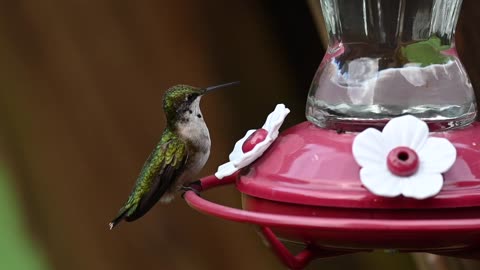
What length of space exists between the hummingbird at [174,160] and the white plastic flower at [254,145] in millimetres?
431

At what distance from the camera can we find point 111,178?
3.07 meters

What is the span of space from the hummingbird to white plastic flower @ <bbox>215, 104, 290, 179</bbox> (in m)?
0.43

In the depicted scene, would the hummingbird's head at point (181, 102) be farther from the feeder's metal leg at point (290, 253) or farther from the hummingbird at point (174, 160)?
the feeder's metal leg at point (290, 253)

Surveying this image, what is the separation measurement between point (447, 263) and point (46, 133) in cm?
146

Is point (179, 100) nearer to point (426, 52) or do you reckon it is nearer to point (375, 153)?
point (426, 52)

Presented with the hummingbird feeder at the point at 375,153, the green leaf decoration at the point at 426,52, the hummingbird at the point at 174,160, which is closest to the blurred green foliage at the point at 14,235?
the hummingbird at the point at 174,160

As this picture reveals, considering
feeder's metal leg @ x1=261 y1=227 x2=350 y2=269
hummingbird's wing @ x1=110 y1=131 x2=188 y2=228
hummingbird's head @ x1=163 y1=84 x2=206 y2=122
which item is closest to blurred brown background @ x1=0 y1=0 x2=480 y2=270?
hummingbird's head @ x1=163 y1=84 x2=206 y2=122

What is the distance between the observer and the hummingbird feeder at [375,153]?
4.38 ft

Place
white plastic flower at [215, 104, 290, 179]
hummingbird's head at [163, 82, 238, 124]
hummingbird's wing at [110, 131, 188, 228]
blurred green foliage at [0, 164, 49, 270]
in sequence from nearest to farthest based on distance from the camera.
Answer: white plastic flower at [215, 104, 290, 179]
hummingbird's wing at [110, 131, 188, 228]
hummingbird's head at [163, 82, 238, 124]
blurred green foliage at [0, 164, 49, 270]

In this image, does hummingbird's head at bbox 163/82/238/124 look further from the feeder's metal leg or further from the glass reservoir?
the feeder's metal leg

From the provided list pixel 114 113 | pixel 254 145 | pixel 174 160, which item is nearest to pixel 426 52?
pixel 254 145

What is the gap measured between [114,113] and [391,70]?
1.60 m

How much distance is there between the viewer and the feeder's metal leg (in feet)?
5.17

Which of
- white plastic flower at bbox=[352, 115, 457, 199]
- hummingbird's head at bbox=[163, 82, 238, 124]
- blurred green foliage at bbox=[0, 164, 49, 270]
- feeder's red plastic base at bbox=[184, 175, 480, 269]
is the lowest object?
blurred green foliage at bbox=[0, 164, 49, 270]
